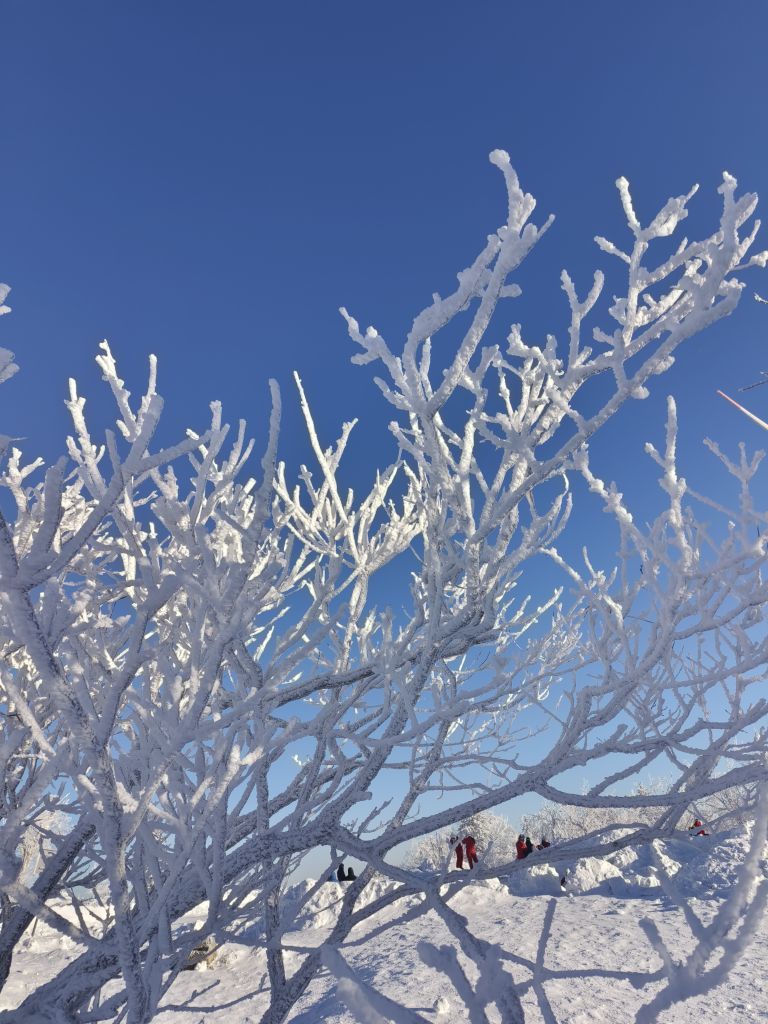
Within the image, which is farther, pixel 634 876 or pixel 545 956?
pixel 634 876

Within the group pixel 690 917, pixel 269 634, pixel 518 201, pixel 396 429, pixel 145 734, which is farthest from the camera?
pixel 269 634

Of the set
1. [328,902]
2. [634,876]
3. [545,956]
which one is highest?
[328,902]

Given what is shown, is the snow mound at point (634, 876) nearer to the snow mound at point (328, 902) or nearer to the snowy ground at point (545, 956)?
the snowy ground at point (545, 956)

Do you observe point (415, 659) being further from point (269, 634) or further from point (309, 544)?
point (269, 634)

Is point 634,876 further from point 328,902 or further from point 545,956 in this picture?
point 545,956

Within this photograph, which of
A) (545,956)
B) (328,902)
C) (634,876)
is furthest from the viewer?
(328,902)

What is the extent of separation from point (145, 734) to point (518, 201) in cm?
185

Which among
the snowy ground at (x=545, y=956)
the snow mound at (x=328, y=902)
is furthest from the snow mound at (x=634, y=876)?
the snow mound at (x=328, y=902)

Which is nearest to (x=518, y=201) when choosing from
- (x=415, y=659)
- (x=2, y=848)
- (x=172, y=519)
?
(x=172, y=519)

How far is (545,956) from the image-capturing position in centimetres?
489

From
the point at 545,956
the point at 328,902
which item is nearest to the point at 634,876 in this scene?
the point at 328,902

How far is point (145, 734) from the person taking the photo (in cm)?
193

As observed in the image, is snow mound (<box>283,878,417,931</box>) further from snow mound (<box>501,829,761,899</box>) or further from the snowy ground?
snow mound (<box>501,829,761,899</box>)

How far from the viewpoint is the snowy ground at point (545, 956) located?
5.84 meters
